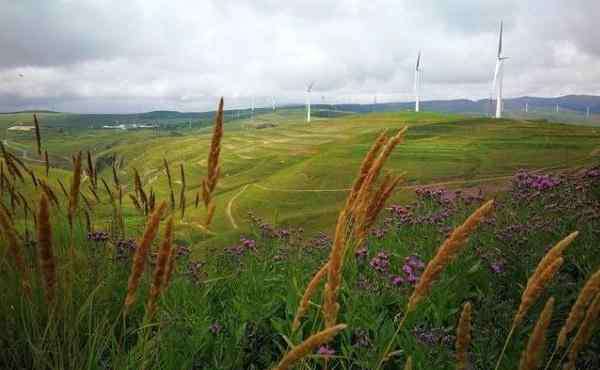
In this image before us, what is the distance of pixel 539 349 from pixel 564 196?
5.49 meters

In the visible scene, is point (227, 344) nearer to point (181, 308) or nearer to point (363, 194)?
point (181, 308)

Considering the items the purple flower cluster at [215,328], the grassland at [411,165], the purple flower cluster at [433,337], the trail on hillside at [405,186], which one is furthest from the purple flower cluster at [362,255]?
the grassland at [411,165]

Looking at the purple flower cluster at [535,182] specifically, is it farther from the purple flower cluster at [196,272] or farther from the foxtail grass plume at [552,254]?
the foxtail grass plume at [552,254]

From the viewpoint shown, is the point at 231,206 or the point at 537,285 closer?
the point at 537,285

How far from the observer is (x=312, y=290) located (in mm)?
1380

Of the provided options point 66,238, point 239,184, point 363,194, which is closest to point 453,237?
point 363,194

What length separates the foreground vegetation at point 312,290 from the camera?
1.38 meters

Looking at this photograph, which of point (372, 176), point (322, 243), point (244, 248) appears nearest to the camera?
point (372, 176)

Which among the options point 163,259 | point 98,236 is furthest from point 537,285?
point 98,236

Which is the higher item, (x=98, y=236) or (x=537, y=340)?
(x=537, y=340)

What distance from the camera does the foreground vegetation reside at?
4.53ft

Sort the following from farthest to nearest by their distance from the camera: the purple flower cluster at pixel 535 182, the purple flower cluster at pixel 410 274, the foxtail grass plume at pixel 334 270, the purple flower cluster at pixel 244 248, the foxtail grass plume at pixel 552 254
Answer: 1. the purple flower cluster at pixel 535 182
2. the purple flower cluster at pixel 244 248
3. the purple flower cluster at pixel 410 274
4. the foxtail grass plume at pixel 334 270
5. the foxtail grass plume at pixel 552 254

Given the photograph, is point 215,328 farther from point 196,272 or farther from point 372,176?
point 372,176

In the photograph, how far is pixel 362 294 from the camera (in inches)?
144
